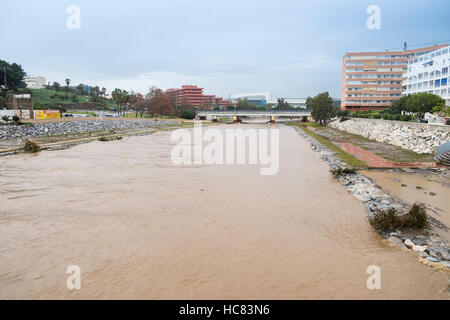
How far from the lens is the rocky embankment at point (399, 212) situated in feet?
23.6

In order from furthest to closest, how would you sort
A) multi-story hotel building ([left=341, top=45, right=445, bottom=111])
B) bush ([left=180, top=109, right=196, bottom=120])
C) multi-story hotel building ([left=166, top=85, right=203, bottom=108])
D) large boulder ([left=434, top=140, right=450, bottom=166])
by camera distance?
1. multi-story hotel building ([left=166, top=85, right=203, bottom=108])
2. bush ([left=180, top=109, right=196, bottom=120])
3. multi-story hotel building ([left=341, top=45, right=445, bottom=111])
4. large boulder ([left=434, top=140, right=450, bottom=166])

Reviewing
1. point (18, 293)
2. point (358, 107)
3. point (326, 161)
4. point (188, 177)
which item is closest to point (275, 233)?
point (18, 293)

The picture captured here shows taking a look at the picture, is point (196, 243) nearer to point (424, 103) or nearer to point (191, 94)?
point (424, 103)

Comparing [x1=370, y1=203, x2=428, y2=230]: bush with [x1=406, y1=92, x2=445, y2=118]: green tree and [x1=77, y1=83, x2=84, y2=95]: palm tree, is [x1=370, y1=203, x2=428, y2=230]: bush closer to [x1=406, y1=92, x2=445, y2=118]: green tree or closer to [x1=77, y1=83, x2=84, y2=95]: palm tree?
[x1=406, y1=92, x2=445, y2=118]: green tree

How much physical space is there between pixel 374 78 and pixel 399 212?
10179 centimetres

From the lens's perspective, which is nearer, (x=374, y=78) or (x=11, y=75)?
(x=11, y=75)

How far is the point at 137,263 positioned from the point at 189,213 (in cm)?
364

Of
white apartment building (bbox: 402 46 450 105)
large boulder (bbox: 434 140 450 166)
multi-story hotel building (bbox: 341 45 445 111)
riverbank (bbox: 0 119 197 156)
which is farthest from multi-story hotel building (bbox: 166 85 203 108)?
large boulder (bbox: 434 140 450 166)

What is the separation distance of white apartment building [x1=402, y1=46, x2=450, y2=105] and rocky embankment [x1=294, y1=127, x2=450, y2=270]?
190 ft

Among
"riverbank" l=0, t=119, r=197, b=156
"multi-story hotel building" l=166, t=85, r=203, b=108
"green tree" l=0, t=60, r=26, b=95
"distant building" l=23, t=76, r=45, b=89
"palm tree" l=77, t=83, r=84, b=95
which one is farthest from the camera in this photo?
"multi-story hotel building" l=166, t=85, r=203, b=108

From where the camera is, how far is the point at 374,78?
324ft

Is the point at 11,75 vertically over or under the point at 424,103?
over

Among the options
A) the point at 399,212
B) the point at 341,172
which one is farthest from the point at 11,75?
the point at 399,212

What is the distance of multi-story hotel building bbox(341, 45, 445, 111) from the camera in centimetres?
9769
